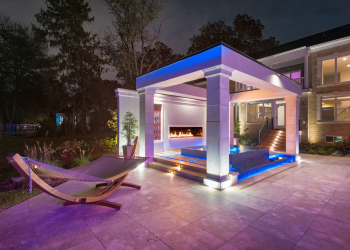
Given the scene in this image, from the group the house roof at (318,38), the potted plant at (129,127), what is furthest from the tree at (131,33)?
the house roof at (318,38)

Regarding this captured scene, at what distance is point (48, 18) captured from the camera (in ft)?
59.4

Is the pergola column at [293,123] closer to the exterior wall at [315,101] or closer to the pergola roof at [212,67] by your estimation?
the pergola roof at [212,67]

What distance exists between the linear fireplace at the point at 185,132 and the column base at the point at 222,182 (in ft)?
19.9

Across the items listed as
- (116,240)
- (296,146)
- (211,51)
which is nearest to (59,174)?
(116,240)

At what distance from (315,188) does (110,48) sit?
1688 cm

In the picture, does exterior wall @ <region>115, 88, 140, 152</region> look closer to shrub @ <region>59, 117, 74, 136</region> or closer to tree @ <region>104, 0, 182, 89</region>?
tree @ <region>104, 0, 182, 89</region>

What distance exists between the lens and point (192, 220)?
10.7 feet

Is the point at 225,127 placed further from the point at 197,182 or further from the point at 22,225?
the point at 22,225

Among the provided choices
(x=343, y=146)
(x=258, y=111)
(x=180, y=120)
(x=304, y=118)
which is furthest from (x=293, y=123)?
(x=258, y=111)

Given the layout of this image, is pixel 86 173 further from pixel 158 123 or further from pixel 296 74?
pixel 296 74

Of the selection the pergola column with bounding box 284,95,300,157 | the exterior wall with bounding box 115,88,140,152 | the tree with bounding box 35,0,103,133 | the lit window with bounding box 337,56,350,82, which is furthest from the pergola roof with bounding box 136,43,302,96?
the tree with bounding box 35,0,103,133

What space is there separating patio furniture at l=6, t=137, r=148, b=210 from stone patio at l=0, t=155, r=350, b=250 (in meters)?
→ 0.25

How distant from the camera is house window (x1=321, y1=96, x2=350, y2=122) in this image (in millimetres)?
12172

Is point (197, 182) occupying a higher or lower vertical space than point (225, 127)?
lower
